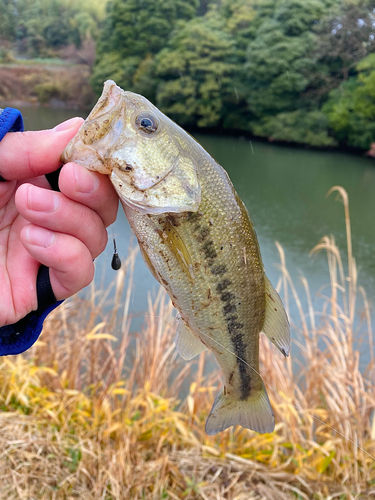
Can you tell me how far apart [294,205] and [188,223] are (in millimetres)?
13767

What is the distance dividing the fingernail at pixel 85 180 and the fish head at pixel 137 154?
0.07ft

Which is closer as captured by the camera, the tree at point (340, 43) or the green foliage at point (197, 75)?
the tree at point (340, 43)

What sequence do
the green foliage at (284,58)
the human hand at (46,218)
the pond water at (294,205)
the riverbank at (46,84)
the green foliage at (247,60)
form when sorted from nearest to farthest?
the human hand at (46,218) → the pond water at (294,205) → the riverbank at (46,84) → the green foliage at (247,60) → the green foliage at (284,58)

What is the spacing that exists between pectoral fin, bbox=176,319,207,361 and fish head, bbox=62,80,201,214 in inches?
18.6

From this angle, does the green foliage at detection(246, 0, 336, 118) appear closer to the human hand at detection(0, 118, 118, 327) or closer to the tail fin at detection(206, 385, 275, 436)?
the human hand at detection(0, 118, 118, 327)

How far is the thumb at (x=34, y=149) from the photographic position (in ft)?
4.32

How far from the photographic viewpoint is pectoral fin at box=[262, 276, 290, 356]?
4.25 ft

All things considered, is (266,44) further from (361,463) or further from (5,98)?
(361,463)

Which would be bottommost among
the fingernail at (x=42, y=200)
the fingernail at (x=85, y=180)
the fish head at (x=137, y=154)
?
the fingernail at (x=42, y=200)

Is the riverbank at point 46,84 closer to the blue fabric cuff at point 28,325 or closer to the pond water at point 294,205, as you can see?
the pond water at point 294,205

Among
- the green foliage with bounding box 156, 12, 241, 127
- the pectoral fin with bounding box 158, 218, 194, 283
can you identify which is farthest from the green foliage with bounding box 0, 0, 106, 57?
the pectoral fin with bounding box 158, 218, 194, 283

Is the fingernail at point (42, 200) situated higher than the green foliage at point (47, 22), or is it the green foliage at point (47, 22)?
the fingernail at point (42, 200)

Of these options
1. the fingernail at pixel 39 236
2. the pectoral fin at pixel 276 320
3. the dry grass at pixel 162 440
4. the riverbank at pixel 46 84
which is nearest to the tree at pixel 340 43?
the riverbank at pixel 46 84

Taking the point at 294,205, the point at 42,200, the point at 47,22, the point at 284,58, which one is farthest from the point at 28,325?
the point at 47,22
